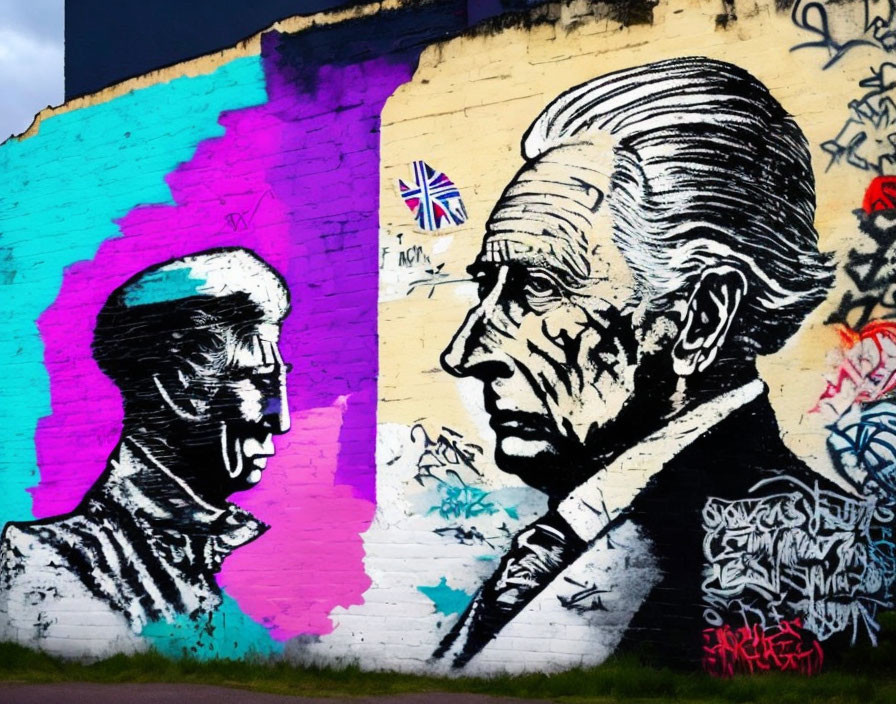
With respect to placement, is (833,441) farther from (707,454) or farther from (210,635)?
(210,635)

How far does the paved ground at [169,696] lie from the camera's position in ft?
23.6

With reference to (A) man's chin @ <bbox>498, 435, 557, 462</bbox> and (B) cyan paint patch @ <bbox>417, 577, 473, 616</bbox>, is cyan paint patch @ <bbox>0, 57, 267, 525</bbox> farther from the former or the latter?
(B) cyan paint patch @ <bbox>417, 577, 473, 616</bbox>

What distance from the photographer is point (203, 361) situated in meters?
9.37

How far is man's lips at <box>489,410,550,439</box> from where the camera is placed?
7.68 meters

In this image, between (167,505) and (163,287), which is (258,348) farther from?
(167,505)

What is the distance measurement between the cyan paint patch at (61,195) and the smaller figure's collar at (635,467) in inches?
168

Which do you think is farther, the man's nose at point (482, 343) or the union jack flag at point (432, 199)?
the union jack flag at point (432, 199)

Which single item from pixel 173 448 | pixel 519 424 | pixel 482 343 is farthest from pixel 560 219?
pixel 173 448

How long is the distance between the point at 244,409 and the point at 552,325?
267 cm

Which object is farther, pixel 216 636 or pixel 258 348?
pixel 258 348

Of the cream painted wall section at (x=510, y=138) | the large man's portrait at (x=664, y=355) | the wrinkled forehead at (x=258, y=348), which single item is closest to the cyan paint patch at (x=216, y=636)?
the large man's portrait at (x=664, y=355)

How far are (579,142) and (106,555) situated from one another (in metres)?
5.15

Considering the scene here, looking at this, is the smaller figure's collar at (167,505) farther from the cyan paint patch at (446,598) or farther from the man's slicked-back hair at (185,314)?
the cyan paint patch at (446,598)

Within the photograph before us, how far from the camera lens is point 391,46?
8.59 meters
